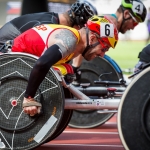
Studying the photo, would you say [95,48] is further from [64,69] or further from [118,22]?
[118,22]

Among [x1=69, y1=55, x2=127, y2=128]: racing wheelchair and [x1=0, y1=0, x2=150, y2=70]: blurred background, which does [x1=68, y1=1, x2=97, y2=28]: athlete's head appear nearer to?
[x1=69, y1=55, x2=127, y2=128]: racing wheelchair

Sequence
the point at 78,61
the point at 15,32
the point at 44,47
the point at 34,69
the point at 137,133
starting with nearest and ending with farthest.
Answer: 1. the point at 137,133
2. the point at 34,69
3. the point at 44,47
4. the point at 15,32
5. the point at 78,61

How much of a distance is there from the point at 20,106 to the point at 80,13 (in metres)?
2.72

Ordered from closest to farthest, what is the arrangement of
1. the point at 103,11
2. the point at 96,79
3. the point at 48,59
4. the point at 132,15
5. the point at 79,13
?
the point at 48,59 → the point at 79,13 → the point at 132,15 → the point at 96,79 → the point at 103,11

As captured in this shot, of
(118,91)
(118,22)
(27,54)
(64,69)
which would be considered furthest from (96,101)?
(118,22)

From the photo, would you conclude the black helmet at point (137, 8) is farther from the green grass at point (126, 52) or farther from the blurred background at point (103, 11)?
the green grass at point (126, 52)

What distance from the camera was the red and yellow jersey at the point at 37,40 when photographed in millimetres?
6754

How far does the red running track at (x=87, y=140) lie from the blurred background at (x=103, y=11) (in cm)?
625

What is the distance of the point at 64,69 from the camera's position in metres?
6.91

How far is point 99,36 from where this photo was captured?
6.85 metres

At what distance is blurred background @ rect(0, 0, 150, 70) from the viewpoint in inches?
609

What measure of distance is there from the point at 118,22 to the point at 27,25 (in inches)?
65.4

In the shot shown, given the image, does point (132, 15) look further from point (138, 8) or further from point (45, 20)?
point (45, 20)

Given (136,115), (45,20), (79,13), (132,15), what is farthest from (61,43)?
(132,15)
